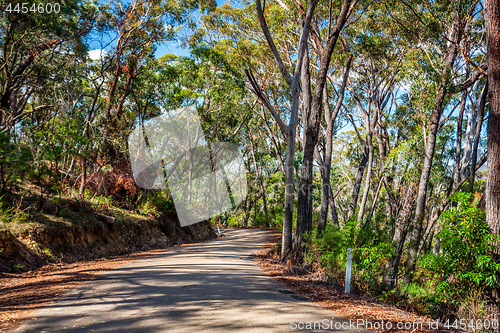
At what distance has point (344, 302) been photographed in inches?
246

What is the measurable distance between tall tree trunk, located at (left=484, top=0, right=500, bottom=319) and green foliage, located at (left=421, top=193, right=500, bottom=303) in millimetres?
927

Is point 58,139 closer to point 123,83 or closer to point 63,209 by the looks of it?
point 63,209

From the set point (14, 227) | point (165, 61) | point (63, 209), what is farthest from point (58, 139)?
point (165, 61)

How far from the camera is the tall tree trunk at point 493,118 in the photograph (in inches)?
307

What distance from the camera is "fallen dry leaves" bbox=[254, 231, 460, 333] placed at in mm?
5246

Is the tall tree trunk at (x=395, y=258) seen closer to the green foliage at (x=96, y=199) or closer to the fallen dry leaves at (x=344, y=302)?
the fallen dry leaves at (x=344, y=302)

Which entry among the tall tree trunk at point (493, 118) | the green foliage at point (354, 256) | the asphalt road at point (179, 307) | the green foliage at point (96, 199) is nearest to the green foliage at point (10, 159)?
the green foliage at point (96, 199)

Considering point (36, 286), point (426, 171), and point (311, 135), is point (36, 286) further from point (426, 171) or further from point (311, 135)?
point (426, 171)

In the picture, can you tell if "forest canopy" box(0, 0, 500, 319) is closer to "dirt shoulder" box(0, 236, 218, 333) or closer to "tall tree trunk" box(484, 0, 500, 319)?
"tall tree trunk" box(484, 0, 500, 319)

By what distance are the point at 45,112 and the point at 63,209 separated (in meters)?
18.0

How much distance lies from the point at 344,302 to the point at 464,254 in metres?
2.69

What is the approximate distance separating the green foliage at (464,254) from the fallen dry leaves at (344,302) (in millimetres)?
1207

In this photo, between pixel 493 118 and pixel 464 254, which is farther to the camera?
pixel 493 118

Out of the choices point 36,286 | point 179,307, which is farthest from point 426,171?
point 36,286
